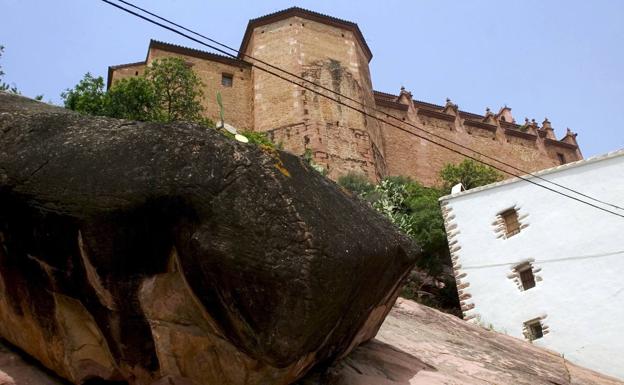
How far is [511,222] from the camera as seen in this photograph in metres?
16.3

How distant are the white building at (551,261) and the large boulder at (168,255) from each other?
997 centimetres

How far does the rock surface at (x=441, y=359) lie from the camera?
6.54m

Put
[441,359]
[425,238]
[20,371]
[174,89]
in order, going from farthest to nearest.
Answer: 1. [174,89]
2. [425,238]
3. [441,359]
4. [20,371]

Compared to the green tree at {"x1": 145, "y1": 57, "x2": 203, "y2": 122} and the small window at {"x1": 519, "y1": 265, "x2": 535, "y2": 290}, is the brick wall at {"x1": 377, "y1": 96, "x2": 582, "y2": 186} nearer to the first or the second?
the green tree at {"x1": 145, "y1": 57, "x2": 203, "y2": 122}

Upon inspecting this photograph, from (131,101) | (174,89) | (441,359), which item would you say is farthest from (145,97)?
(441,359)

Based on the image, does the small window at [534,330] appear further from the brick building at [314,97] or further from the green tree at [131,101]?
the brick building at [314,97]

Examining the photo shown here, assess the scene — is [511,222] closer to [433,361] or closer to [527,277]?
[527,277]

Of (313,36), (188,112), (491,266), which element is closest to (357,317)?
(491,266)

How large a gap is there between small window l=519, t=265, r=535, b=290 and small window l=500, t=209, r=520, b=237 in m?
1.01

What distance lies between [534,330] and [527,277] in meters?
1.33

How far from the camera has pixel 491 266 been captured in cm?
1591

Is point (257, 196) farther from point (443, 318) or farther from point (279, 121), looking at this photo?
point (279, 121)

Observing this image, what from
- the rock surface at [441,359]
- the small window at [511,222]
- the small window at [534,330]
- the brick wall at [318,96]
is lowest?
the rock surface at [441,359]

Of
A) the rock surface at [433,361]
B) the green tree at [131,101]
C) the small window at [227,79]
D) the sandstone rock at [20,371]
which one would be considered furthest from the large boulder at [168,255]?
the small window at [227,79]
